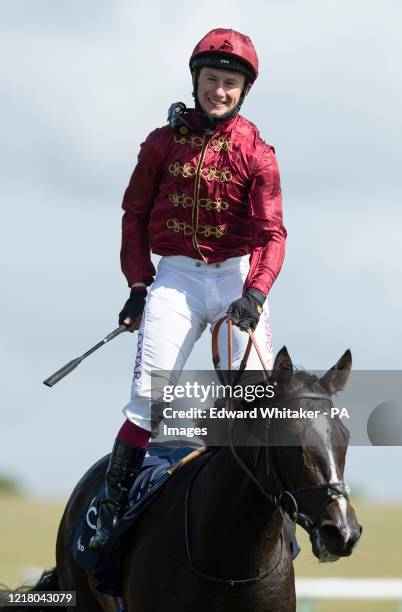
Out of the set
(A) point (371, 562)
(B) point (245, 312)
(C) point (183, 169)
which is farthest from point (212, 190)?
(A) point (371, 562)

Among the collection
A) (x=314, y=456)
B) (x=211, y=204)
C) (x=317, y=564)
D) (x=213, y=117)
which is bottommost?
(x=314, y=456)

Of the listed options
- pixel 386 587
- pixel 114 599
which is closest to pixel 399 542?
pixel 386 587

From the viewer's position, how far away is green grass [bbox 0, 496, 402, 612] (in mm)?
20766

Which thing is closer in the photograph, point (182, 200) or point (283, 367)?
point (283, 367)

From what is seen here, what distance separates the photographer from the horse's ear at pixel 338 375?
665 cm

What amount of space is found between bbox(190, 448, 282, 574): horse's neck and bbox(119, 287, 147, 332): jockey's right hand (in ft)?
3.93

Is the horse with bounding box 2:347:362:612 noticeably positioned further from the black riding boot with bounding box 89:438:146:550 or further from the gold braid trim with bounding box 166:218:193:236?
the gold braid trim with bounding box 166:218:193:236

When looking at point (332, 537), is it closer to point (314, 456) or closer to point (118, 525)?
point (314, 456)

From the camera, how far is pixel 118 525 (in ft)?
24.5

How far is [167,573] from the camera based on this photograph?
23.0 feet

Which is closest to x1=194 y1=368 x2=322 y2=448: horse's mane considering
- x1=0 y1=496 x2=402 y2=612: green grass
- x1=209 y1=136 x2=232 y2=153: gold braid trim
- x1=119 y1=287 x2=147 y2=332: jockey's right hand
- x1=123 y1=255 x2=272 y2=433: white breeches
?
x1=123 y1=255 x2=272 y2=433: white breeches

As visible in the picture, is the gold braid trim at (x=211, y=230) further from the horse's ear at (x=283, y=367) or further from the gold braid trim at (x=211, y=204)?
the horse's ear at (x=283, y=367)

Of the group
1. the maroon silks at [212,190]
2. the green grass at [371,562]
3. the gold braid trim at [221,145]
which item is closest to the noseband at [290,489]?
the maroon silks at [212,190]

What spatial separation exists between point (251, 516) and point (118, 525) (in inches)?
35.5
